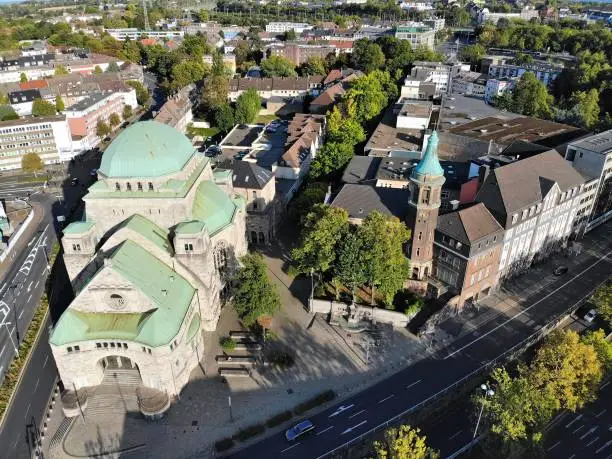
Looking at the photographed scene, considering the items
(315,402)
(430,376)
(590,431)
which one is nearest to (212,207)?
(315,402)

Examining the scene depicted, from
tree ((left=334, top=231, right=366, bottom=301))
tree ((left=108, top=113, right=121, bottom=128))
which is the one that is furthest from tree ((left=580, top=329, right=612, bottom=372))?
tree ((left=108, top=113, right=121, bottom=128))

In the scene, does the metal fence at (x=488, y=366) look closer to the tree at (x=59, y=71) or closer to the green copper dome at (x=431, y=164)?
the green copper dome at (x=431, y=164)

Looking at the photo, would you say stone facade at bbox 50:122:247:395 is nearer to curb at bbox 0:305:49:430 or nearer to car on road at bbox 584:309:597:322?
curb at bbox 0:305:49:430

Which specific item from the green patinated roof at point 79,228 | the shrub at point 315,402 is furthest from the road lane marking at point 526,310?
the green patinated roof at point 79,228

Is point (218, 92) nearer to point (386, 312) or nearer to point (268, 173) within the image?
point (268, 173)

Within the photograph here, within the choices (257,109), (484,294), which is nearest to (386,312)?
(484,294)

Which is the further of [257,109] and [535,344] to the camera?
[257,109]

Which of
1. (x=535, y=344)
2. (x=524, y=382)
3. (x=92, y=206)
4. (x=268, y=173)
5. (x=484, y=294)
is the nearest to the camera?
(x=524, y=382)

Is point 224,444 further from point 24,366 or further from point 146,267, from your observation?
point 24,366
